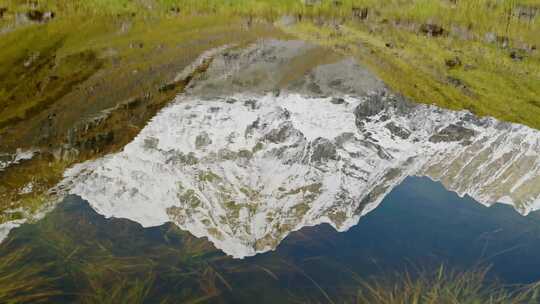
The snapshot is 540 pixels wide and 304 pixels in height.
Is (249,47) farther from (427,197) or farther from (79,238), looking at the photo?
(79,238)

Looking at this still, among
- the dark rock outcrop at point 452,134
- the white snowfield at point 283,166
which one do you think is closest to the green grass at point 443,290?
the white snowfield at point 283,166

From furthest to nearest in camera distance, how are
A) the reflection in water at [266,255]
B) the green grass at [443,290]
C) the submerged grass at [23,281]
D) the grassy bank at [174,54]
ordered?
the grassy bank at [174,54] → the green grass at [443,290] → the reflection in water at [266,255] → the submerged grass at [23,281]

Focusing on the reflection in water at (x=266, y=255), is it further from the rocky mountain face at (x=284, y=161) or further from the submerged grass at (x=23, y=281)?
the rocky mountain face at (x=284, y=161)

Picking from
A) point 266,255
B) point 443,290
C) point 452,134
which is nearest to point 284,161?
point 266,255

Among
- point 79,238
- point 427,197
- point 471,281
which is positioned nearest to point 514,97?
point 427,197

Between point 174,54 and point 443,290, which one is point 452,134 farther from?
point 174,54

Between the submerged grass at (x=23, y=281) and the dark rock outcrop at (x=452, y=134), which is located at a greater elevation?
the submerged grass at (x=23, y=281)
